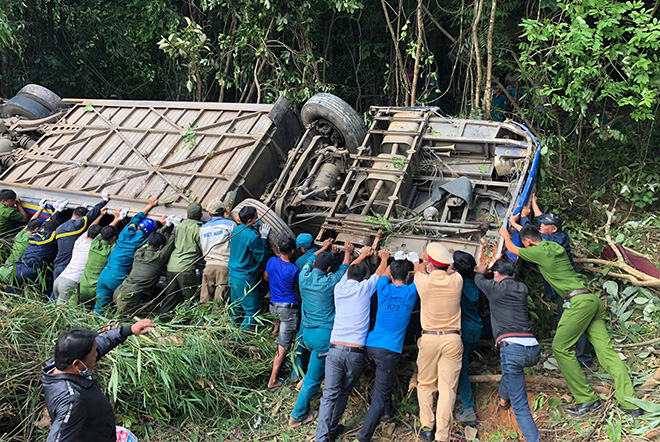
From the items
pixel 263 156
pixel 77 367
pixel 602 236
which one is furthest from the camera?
pixel 263 156

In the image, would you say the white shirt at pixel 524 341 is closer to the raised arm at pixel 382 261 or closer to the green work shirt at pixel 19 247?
the raised arm at pixel 382 261

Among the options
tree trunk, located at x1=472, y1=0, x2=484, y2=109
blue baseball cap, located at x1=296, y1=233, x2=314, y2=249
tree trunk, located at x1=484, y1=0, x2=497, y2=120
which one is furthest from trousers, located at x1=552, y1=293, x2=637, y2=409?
tree trunk, located at x1=472, y1=0, x2=484, y2=109

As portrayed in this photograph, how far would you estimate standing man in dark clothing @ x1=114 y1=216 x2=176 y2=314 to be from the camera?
5637mm

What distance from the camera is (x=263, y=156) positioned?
6.82 metres

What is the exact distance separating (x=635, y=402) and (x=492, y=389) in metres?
1.15

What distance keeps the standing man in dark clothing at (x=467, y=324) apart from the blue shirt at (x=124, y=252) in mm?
3621

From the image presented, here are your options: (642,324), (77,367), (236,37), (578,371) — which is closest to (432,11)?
(236,37)

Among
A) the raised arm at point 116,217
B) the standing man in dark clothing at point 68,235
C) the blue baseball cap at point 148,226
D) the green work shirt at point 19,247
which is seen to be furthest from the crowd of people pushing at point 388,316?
the green work shirt at point 19,247

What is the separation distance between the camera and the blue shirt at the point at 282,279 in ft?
16.8

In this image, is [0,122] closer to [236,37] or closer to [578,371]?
[236,37]

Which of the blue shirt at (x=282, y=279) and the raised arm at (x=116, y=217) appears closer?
the blue shirt at (x=282, y=279)

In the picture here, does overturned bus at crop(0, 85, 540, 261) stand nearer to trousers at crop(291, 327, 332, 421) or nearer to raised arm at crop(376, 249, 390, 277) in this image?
raised arm at crop(376, 249, 390, 277)

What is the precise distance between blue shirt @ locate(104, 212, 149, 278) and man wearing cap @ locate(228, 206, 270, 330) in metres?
1.22

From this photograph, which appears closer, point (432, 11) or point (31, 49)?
point (432, 11)
